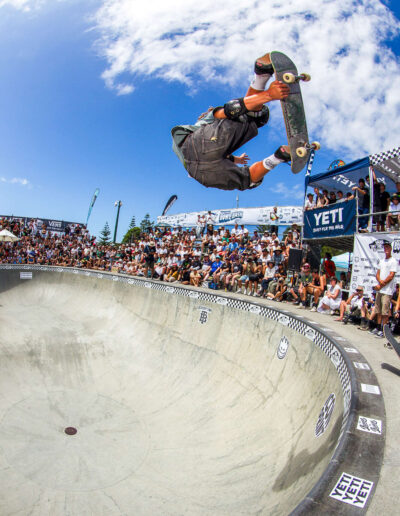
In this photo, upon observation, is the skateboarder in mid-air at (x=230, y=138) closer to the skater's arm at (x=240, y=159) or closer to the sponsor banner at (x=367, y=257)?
the skater's arm at (x=240, y=159)

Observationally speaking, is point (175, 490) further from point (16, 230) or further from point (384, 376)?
point (16, 230)

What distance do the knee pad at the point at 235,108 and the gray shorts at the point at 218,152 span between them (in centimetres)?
11

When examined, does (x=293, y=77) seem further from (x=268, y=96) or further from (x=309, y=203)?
(x=309, y=203)

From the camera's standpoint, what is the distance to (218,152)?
12.4 ft

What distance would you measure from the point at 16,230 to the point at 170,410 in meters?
23.1

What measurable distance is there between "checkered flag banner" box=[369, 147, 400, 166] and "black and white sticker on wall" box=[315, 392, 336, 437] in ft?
22.7

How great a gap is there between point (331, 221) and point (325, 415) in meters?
7.85

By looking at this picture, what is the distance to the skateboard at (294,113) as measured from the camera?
3.26 metres

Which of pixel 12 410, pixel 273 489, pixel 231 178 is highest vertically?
pixel 231 178

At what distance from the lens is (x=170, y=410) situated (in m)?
6.63

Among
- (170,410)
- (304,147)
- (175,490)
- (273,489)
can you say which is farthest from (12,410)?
(304,147)

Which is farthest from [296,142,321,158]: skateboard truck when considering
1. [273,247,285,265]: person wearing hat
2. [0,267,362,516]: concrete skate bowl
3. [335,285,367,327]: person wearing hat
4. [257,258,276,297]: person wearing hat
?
[273,247,285,265]: person wearing hat

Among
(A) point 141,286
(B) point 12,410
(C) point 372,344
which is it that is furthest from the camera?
(A) point 141,286

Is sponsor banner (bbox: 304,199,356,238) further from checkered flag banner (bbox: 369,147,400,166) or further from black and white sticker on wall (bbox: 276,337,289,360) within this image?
black and white sticker on wall (bbox: 276,337,289,360)
